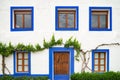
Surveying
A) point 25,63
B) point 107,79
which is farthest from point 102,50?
point 25,63

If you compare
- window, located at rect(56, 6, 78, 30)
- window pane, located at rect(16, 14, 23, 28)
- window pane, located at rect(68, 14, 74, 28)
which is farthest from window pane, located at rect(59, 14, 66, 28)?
window pane, located at rect(16, 14, 23, 28)

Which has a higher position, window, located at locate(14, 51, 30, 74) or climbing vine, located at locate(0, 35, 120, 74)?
climbing vine, located at locate(0, 35, 120, 74)

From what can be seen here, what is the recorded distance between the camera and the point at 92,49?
20.7m

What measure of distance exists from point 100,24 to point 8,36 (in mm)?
6371

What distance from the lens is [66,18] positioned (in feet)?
68.6

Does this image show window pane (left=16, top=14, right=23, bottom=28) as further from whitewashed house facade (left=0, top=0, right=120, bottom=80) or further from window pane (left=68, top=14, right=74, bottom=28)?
window pane (left=68, top=14, right=74, bottom=28)

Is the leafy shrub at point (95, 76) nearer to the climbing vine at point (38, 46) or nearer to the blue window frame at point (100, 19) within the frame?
the climbing vine at point (38, 46)

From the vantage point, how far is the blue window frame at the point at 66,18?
2066 cm

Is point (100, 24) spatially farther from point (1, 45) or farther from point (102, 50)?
point (1, 45)

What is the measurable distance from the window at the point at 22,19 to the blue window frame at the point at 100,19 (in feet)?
13.6

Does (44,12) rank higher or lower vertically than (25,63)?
higher

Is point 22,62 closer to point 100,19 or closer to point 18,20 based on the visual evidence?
point 18,20

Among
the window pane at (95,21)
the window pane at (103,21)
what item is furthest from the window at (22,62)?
the window pane at (103,21)

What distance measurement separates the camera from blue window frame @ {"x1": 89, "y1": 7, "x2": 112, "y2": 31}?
20.7 m
